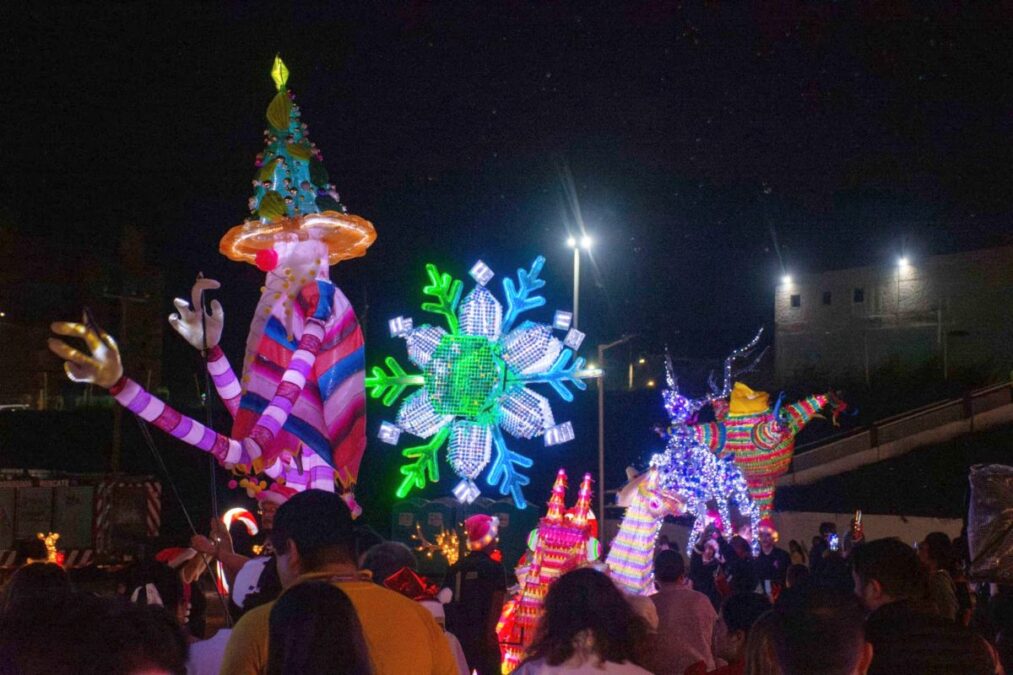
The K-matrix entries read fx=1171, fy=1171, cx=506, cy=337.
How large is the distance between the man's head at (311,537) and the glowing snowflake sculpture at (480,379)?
486 inches

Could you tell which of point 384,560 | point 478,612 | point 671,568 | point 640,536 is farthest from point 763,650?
point 640,536

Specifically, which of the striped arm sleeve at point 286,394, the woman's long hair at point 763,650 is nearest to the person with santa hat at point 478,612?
the striped arm sleeve at point 286,394

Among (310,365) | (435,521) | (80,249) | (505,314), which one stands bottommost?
(435,521)

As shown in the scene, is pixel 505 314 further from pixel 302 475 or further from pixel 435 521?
pixel 435 521

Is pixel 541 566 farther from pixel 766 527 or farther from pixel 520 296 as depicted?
pixel 766 527

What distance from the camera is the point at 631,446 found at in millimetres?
36156

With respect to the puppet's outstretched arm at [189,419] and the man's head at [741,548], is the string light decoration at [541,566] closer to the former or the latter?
the man's head at [741,548]

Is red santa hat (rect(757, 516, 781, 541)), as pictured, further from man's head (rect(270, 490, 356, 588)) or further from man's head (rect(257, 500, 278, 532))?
man's head (rect(270, 490, 356, 588))

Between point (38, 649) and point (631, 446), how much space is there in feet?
112

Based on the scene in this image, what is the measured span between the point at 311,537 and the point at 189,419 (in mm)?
6092

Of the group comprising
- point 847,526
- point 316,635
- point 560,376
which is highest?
point 560,376

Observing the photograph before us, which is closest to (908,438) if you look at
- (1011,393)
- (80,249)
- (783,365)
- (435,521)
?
(1011,393)

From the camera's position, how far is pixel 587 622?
4.00m

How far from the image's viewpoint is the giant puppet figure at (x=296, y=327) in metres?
10.6
